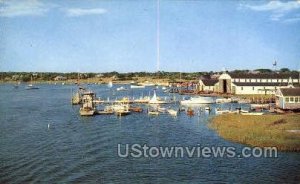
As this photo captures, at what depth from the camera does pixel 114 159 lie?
32.8 metres

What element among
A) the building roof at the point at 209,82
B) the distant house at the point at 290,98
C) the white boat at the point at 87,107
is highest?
the building roof at the point at 209,82

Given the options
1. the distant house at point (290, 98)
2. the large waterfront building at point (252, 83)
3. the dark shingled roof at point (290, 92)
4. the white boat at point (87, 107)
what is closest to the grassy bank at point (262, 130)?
the distant house at point (290, 98)

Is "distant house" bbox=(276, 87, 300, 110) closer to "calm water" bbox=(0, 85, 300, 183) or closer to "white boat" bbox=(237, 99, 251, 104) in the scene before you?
"calm water" bbox=(0, 85, 300, 183)

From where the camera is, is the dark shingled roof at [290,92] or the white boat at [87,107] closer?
the dark shingled roof at [290,92]

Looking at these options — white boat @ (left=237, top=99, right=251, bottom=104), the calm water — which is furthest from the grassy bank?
white boat @ (left=237, top=99, right=251, bottom=104)

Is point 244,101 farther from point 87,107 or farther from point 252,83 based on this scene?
point 87,107

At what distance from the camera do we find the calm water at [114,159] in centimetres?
2762

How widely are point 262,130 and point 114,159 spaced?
14.2m

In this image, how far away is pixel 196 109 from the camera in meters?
68.1

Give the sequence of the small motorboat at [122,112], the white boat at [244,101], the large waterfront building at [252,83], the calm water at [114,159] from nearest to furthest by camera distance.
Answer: the calm water at [114,159] < the small motorboat at [122,112] < the white boat at [244,101] < the large waterfront building at [252,83]

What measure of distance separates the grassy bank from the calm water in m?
1.18

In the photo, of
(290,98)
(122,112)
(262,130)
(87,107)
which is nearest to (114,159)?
(262,130)

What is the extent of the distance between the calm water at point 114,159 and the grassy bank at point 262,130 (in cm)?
118

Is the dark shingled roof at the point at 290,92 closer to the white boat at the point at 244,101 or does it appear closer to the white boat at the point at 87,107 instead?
the white boat at the point at 244,101
